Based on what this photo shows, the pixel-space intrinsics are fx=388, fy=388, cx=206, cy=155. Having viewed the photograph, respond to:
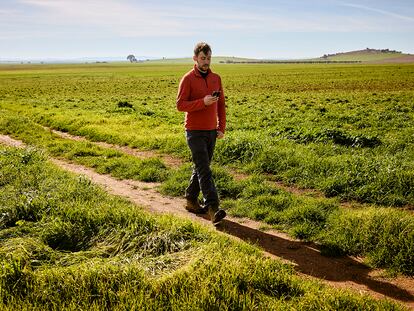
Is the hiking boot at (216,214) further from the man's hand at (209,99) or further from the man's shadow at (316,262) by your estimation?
the man's hand at (209,99)

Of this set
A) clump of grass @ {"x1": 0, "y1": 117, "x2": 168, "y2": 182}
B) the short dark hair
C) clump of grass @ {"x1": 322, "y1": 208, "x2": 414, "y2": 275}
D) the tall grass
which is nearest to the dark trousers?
the tall grass

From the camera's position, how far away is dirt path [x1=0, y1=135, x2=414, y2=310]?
452cm

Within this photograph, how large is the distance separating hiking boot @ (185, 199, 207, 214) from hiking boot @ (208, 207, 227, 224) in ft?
2.39

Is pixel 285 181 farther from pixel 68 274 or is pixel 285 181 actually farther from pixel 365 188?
pixel 68 274

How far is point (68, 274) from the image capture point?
4066 millimetres

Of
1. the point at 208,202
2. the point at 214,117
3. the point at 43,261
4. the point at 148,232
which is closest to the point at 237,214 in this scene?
the point at 208,202

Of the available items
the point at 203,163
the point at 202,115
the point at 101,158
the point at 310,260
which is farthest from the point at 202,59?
the point at 101,158

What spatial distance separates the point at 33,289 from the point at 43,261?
606 mm

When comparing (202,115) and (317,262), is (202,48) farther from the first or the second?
(317,262)

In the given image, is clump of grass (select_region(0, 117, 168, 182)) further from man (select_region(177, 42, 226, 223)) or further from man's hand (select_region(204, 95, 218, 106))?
man's hand (select_region(204, 95, 218, 106))

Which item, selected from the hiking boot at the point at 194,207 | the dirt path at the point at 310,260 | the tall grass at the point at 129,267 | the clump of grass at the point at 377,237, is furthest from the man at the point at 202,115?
the clump of grass at the point at 377,237

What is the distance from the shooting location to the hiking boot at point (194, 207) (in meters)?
7.34

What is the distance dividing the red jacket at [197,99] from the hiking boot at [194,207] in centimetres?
150

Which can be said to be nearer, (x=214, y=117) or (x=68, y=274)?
(x=68, y=274)
